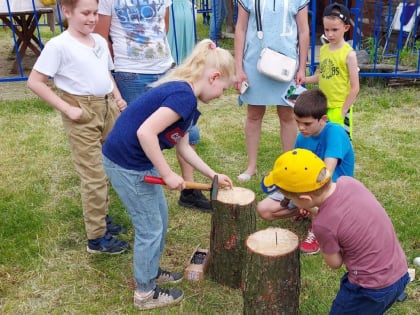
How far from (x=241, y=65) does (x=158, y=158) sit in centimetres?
183

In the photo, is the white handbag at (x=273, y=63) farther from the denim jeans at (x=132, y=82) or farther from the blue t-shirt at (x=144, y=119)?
the blue t-shirt at (x=144, y=119)

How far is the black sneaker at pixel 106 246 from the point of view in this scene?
3.09 meters

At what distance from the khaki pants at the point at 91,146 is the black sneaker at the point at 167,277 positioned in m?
0.48

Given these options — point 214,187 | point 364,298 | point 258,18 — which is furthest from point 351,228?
point 258,18

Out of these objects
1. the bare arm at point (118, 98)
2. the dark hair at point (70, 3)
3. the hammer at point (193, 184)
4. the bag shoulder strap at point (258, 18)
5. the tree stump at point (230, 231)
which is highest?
the dark hair at point (70, 3)

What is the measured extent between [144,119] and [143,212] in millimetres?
472

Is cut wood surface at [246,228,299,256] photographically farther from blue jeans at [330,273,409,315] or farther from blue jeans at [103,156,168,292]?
blue jeans at [103,156,168,292]

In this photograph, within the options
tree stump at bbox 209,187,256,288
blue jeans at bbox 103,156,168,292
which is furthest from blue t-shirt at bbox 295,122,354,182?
blue jeans at bbox 103,156,168,292

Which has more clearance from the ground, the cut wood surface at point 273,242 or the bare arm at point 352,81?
the bare arm at point 352,81

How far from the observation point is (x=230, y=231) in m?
2.75

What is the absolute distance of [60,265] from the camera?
304 centimetres

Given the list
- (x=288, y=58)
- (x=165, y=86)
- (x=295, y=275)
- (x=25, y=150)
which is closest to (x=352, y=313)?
(x=295, y=275)

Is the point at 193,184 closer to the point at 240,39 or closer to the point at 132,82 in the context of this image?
the point at 132,82

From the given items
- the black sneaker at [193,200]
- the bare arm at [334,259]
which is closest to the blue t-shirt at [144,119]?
the bare arm at [334,259]
